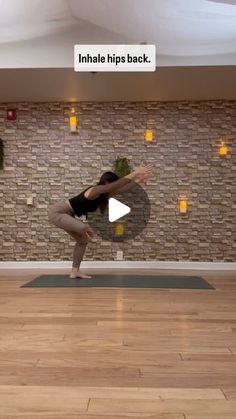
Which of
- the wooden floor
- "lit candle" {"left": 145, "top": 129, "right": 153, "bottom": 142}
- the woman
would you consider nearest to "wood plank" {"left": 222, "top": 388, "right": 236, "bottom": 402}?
the wooden floor

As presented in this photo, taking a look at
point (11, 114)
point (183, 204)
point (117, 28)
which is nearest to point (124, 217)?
point (183, 204)

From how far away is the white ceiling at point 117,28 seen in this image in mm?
3795

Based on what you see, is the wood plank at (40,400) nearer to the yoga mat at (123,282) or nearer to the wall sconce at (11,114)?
the yoga mat at (123,282)

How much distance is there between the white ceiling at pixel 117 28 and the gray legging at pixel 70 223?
152 centimetres

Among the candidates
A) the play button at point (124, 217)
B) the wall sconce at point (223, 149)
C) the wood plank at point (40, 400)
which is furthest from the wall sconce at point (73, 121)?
the wood plank at point (40, 400)

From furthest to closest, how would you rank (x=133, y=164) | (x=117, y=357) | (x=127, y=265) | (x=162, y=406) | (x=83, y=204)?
(x=133, y=164), (x=127, y=265), (x=83, y=204), (x=117, y=357), (x=162, y=406)

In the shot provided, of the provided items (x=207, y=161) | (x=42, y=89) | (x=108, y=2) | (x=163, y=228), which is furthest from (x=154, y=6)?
(x=163, y=228)

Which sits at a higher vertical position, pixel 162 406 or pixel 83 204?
pixel 83 204

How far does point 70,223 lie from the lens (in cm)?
441

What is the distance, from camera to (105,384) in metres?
1.55

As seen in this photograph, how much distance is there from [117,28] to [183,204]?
2.63 metres

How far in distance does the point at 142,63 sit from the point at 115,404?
324cm

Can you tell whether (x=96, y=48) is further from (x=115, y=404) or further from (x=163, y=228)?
(x=115, y=404)

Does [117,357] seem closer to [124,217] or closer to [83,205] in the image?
[83,205]
